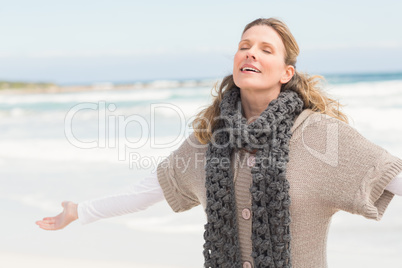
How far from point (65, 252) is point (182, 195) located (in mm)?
1897

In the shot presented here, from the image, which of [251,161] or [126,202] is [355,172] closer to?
[251,161]

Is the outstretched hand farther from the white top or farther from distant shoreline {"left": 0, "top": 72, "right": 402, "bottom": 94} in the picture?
distant shoreline {"left": 0, "top": 72, "right": 402, "bottom": 94}

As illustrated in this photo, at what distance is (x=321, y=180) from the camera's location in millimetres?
1725

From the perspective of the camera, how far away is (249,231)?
1.81 metres

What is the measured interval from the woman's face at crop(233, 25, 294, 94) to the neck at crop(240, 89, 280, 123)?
1.0 inches

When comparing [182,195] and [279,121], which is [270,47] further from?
[182,195]

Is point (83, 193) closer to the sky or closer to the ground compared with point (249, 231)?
closer to the sky

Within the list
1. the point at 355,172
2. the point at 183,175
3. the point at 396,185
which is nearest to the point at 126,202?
the point at 183,175

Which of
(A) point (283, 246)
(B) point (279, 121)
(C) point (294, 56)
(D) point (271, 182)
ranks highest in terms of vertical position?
(C) point (294, 56)

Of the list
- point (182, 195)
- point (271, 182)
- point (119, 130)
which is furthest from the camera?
point (119, 130)

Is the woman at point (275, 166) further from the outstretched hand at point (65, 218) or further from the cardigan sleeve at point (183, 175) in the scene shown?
the outstretched hand at point (65, 218)

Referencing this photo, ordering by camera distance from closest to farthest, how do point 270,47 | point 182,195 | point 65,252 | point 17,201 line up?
point 270,47 → point 182,195 → point 65,252 → point 17,201

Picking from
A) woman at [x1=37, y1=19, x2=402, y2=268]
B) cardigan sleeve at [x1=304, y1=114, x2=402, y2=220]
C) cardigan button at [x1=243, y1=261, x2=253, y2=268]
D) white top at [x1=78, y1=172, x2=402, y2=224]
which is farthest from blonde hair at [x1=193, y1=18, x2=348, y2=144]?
cardigan button at [x1=243, y1=261, x2=253, y2=268]

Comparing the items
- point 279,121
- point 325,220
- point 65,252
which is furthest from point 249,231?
point 65,252
